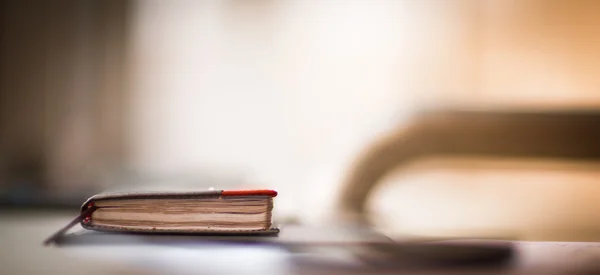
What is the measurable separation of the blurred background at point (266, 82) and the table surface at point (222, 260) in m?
0.96

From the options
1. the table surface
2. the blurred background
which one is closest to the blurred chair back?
the table surface

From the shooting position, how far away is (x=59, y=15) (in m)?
1.62

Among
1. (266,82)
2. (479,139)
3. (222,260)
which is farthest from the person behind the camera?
(266,82)

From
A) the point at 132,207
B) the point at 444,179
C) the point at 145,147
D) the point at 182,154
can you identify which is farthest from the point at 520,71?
the point at 132,207

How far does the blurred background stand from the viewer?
162 cm

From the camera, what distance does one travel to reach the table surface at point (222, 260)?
56 centimetres

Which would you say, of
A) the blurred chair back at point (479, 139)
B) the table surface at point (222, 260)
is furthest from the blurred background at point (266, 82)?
the table surface at point (222, 260)

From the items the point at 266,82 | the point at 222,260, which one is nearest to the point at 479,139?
the point at 222,260

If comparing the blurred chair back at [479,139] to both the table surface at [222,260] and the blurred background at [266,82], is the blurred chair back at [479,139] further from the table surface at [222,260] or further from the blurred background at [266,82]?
the blurred background at [266,82]

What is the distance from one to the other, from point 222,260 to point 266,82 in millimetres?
1128

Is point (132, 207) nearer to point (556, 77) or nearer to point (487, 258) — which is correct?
point (487, 258)

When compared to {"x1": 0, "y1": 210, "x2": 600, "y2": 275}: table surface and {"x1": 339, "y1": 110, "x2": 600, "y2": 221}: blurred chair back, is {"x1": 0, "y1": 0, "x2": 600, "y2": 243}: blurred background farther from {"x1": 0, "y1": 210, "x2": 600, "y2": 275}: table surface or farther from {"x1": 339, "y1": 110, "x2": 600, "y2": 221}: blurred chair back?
{"x1": 0, "y1": 210, "x2": 600, "y2": 275}: table surface

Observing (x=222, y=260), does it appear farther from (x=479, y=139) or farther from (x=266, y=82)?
(x=266, y=82)

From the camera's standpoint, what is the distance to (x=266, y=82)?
5.49ft
